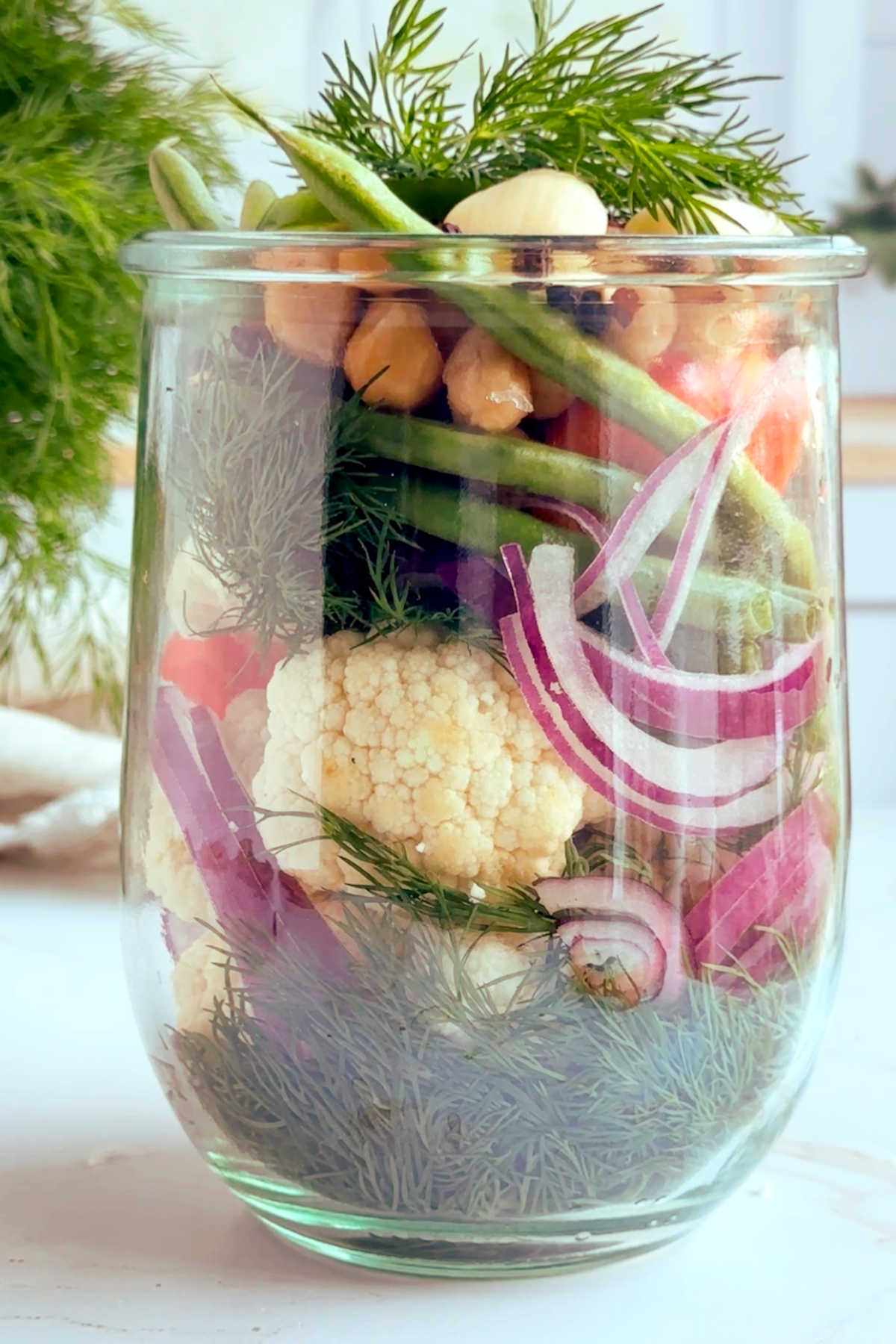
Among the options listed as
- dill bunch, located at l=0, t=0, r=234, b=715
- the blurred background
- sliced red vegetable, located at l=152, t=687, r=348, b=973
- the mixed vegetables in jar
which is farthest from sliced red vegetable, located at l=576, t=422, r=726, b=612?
the blurred background

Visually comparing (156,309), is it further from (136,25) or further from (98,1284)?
(136,25)

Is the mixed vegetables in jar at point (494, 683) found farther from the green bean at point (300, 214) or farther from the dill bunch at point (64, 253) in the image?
the dill bunch at point (64, 253)

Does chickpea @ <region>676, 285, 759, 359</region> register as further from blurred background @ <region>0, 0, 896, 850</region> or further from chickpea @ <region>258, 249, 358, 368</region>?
blurred background @ <region>0, 0, 896, 850</region>

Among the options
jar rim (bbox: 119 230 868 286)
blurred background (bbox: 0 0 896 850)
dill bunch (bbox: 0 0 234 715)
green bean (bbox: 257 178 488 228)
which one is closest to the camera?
jar rim (bbox: 119 230 868 286)

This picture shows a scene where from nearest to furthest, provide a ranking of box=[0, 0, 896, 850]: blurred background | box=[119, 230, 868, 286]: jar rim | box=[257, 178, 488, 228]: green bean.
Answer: box=[119, 230, 868, 286]: jar rim < box=[257, 178, 488, 228]: green bean < box=[0, 0, 896, 850]: blurred background

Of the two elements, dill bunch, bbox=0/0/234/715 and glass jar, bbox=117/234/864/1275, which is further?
dill bunch, bbox=0/0/234/715
